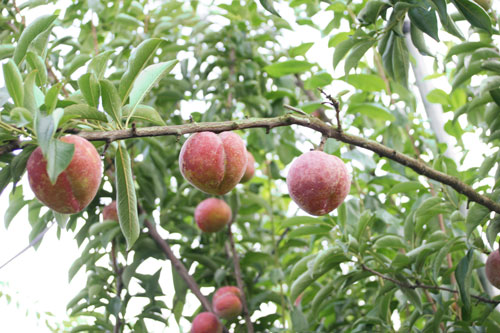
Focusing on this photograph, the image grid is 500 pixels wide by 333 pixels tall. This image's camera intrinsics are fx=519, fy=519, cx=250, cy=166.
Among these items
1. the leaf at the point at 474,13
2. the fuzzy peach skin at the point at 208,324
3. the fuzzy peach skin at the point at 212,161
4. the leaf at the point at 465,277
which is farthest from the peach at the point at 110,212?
the leaf at the point at 474,13

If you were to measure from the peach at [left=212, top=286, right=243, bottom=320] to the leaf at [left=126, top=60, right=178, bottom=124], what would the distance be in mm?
1168

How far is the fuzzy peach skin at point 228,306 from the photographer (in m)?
1.99

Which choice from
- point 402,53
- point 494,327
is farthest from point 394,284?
point 402,53

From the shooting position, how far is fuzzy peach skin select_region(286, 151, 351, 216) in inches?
43.2

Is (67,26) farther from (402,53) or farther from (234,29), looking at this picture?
(402,53)

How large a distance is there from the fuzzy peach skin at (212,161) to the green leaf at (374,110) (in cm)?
97

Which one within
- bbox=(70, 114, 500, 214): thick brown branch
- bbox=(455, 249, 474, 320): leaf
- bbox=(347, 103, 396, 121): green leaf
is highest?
bbox=(70, 114, 500, 214): thick brown branch

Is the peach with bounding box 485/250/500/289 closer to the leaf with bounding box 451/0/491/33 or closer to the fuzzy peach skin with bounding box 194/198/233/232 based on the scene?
the leaf with bounding box 451/0/491/33

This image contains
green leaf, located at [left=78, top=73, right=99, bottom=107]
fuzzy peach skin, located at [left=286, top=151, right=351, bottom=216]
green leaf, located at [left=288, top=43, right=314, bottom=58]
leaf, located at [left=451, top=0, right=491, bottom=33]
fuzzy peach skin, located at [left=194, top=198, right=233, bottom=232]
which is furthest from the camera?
green leaf, located at [left=288, top=43, right=314, bottom=58]

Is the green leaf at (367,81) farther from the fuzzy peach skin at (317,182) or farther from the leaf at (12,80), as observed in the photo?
the leaf at (12,80)

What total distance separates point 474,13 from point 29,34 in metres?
1.01

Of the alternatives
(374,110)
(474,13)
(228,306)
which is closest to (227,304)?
(228,306)

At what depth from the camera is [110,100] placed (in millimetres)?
969

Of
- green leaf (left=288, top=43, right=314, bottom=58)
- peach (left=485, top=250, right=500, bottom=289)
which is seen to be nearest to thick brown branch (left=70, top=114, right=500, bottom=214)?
peach (left=485, top=250, right=500, bottom=289)
